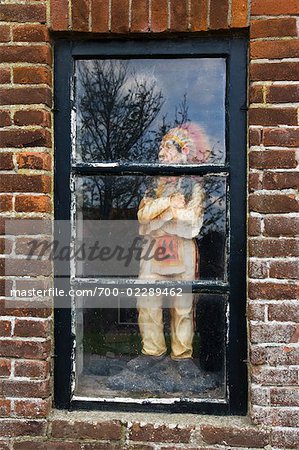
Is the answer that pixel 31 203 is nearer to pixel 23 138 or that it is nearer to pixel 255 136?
pixel 23 138

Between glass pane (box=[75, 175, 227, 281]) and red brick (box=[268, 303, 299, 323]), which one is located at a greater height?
glass pane (box=[75, 175, 227, 281])

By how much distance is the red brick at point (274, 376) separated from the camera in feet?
7.60

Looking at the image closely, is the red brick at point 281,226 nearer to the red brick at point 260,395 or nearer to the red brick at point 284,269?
the red brick at point 284,269

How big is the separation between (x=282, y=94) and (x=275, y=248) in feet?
2.11

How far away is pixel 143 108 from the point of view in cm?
250

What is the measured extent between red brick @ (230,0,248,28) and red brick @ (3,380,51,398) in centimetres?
173

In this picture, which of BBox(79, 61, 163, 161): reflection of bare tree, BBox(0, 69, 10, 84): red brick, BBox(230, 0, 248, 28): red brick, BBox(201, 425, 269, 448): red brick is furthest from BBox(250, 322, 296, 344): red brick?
BBox(0, 69, 10, 84): red brick

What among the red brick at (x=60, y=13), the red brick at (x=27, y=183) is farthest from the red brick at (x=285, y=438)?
the red brick at (x=60, y=13)

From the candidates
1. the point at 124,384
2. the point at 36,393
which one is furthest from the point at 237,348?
the point at 36,393

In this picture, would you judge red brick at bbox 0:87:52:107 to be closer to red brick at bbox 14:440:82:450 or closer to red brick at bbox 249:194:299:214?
red brick at bbox 249:194:299:214

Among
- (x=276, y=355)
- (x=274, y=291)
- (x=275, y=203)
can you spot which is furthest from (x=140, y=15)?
(x=276, y=355)

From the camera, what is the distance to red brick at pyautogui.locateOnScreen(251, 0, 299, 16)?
2.30 metres

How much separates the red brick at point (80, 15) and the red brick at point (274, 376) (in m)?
1.63

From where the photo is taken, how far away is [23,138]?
2.38 meters
